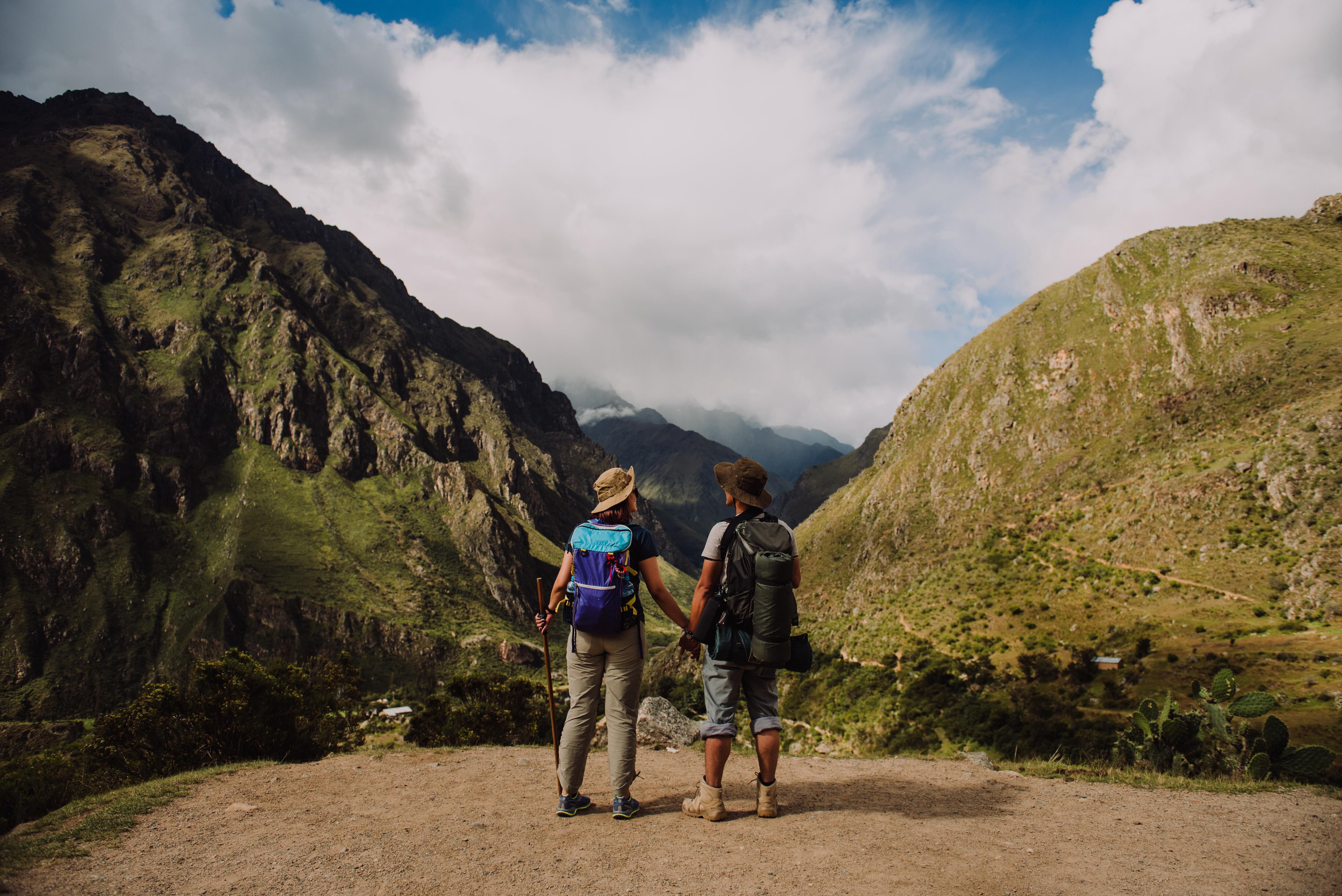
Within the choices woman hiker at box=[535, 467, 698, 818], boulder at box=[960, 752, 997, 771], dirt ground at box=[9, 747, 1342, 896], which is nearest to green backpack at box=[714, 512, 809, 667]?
woman hiker at box=[535, 467, 698, 818]

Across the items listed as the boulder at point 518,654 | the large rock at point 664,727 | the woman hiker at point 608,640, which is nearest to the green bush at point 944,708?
the large rock at point 664,727

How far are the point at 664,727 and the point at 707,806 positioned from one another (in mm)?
7268

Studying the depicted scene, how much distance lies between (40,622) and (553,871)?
190m

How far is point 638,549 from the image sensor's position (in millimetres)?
6918

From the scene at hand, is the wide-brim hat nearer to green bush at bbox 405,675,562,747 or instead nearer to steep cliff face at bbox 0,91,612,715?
green bush at bbox 405,675,562,747

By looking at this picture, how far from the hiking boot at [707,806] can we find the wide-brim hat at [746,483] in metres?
3.15

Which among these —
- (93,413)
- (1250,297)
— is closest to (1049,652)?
(1250,297)

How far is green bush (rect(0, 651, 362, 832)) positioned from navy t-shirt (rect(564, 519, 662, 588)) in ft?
28.3

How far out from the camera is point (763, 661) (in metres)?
6.40

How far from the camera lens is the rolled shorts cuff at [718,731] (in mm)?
6531

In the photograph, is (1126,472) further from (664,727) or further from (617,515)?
(617,515)

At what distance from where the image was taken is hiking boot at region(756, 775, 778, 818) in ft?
21.7

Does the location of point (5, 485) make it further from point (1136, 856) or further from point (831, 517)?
point (1136, 856)

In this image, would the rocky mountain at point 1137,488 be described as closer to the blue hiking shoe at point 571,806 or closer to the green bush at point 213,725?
the blue hiking shoe at point 571,806
